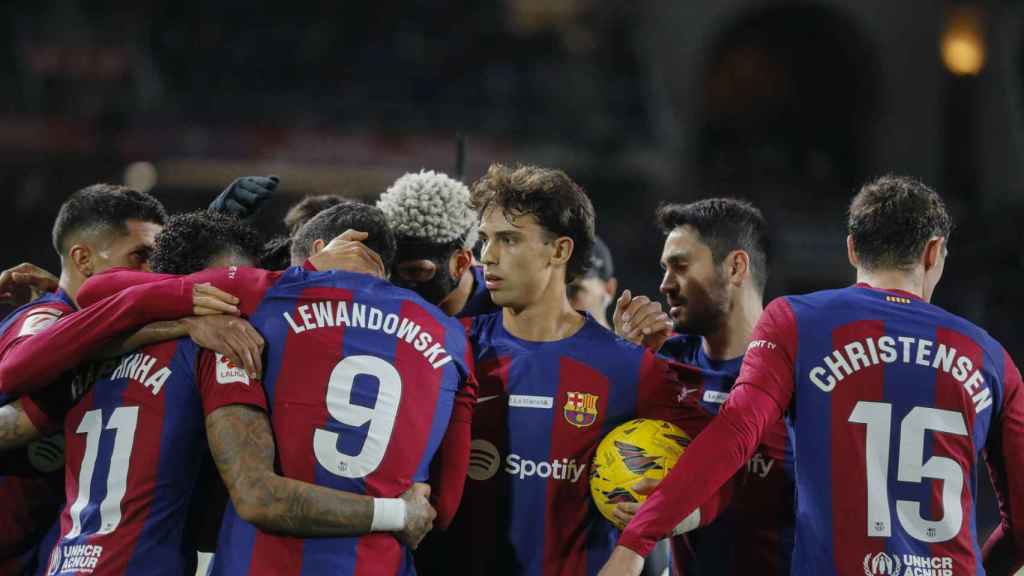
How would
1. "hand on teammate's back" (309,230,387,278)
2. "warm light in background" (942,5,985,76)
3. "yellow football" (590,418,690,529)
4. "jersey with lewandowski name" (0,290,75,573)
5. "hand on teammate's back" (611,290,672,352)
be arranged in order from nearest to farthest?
"yellow football" (590,418,690,529) < "hand on teammate's back" (309,230,387,278) < "jersey with lewandowski name" (0,290,75,573) < "hand on teammate's back" (611,290,672,352) < "warm light in background" (942,5,985,76)

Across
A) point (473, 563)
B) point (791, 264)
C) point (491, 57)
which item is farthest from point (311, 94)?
point (473, 563)

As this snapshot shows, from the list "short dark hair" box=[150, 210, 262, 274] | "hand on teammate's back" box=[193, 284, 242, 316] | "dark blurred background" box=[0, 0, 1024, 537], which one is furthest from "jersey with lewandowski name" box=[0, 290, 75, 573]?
"dark blurred background" box=[0, 0, 1024, 537]

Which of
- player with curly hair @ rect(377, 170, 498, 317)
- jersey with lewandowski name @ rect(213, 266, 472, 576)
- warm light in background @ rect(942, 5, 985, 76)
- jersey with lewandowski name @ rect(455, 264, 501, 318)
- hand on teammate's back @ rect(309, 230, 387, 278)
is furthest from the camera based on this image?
warm light in background @ rect(942, 5, 985, 76)

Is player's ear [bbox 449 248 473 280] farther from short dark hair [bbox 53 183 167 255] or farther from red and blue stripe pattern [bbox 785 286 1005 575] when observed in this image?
red and blue stripe pattern [bbox 785 286 1005 575]

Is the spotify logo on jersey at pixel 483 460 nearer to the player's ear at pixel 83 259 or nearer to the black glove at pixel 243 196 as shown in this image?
the black glove at pixel 243 196

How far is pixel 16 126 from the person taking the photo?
1345 cm

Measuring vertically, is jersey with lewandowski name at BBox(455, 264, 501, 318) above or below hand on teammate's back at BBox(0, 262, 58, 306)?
above

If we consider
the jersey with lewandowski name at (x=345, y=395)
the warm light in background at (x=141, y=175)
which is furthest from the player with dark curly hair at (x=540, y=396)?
the warm light in background at (x=141, y=175)

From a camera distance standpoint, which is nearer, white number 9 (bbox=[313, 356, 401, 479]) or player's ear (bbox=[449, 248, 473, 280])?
white number 9 (bbox=[313, 356, 401, 479])

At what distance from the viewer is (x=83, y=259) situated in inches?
167

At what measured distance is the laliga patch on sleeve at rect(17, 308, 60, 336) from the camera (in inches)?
142

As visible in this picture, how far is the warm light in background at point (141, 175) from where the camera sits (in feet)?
44.7

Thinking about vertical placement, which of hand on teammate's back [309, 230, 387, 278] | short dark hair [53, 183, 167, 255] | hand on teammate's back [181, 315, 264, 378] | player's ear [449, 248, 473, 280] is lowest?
hand on teammate's back [181, 315, 264, 378]

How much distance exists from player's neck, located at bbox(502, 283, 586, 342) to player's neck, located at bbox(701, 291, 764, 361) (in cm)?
74
